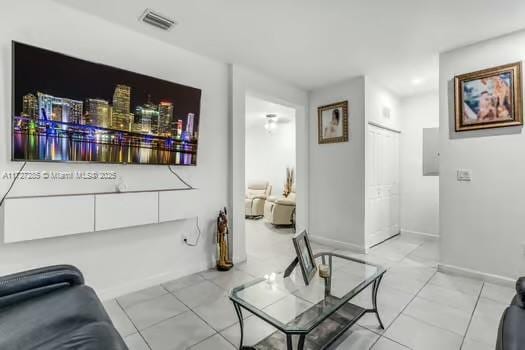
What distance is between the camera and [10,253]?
1938mm

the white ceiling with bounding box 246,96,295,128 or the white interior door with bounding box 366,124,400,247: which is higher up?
the white ceiling with bounding box 246,96,295,128

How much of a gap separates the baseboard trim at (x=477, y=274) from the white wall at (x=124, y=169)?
8.94 ft

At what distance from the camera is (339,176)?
397 cm

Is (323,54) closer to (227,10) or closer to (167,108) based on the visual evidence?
(227,10)

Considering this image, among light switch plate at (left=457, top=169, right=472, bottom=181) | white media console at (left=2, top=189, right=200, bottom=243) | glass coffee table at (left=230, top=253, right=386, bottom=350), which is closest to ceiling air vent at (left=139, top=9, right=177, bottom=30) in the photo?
white media console at (left=2, top=189, right=200, bottom=243)

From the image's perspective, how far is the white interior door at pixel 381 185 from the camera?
388 cm

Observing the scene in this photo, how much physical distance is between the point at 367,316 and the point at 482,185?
194cm

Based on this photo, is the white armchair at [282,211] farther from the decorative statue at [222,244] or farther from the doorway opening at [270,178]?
the decorative statue at [222,244]

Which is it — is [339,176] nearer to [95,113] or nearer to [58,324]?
[95,113]

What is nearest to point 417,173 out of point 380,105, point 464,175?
point 380,105

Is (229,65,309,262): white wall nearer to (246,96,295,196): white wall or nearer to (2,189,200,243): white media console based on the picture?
(2,189,200,243): white media console

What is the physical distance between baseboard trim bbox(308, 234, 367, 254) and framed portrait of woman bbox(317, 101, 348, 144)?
61.3 inches

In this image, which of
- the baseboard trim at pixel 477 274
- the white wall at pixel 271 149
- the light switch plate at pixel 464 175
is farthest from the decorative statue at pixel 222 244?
the white wall at pixel 271 149

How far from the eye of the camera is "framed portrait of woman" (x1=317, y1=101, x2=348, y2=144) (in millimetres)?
3878
